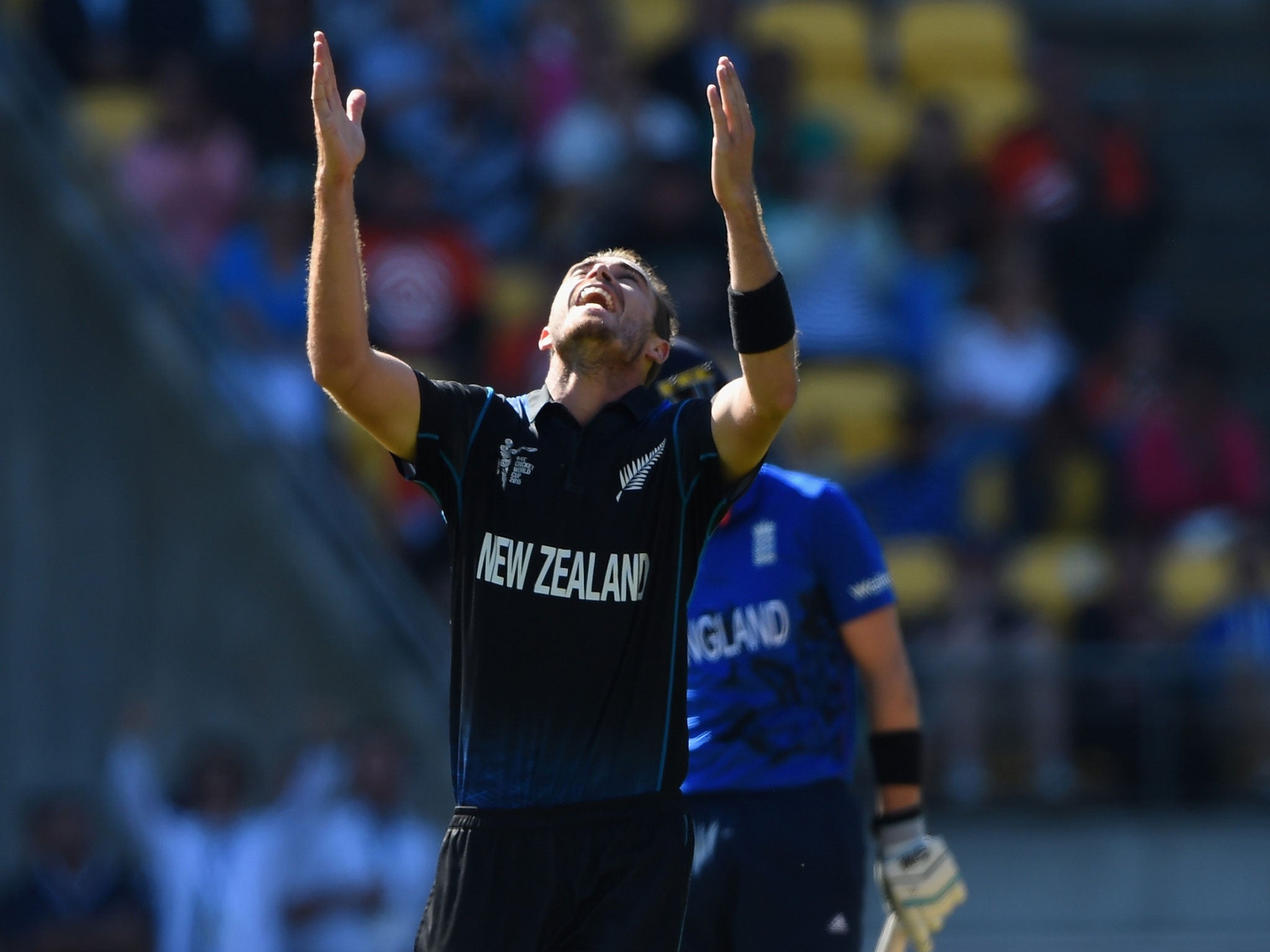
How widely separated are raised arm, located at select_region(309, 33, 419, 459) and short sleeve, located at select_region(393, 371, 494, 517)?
0.15 m

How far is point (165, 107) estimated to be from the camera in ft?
33.9

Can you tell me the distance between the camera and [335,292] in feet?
12.4

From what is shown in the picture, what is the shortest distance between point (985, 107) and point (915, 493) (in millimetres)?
3940

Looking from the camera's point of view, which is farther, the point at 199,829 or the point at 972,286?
the point at 972,286

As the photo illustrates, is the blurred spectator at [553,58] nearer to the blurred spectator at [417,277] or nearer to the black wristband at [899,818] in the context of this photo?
the blurred spectator at [417,277]

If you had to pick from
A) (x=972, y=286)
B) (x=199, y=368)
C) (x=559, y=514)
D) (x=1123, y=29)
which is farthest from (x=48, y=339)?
(x=1123, y=29)

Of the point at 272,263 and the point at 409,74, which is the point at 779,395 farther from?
the point at 409,74

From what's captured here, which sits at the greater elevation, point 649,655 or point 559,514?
point 559,514

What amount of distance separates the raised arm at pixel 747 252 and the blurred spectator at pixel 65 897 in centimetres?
594

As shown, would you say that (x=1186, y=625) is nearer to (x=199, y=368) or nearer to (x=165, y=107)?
(x=199, y=368)

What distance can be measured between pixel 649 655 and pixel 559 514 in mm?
327

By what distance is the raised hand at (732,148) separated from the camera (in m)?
3.76

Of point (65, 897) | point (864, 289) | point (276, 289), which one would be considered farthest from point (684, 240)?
point (65, 897)

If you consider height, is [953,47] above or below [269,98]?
above
